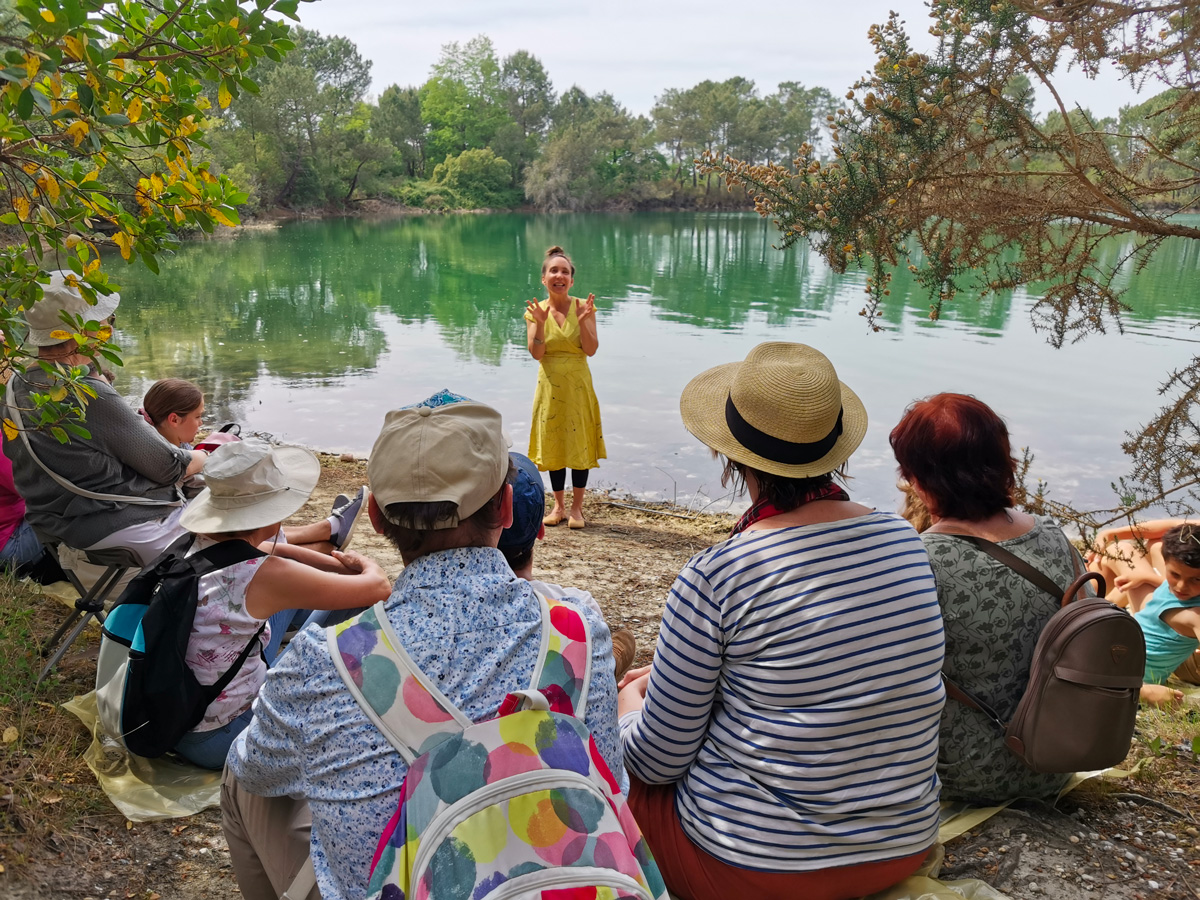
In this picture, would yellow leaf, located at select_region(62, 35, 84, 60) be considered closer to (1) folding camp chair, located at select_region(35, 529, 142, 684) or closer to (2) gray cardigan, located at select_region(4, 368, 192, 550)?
(2) gray cardigan, located at select_region(4, 368, 192, 550)

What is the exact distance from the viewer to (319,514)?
242 inches

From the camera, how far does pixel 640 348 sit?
14289mm

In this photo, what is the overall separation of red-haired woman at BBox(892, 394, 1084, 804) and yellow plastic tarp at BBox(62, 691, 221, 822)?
6.90 feet

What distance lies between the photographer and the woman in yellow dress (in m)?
5.80

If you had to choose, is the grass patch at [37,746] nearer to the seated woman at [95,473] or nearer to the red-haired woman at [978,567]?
the seated woman at [95,473]

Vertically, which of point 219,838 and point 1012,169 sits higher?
point 1012,169

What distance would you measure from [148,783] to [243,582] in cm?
74

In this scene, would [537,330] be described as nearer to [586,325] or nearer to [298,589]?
[586,325]

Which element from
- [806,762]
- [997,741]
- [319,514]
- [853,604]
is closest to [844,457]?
[853,604]

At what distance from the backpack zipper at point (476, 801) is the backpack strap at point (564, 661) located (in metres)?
0.13

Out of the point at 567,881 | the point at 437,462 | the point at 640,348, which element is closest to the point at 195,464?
the point at 437,462

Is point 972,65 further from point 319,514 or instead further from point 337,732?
point 319,514

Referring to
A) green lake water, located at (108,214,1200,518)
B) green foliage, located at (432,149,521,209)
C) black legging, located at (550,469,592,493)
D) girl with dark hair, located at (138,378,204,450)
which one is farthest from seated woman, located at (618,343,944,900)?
green foliage, located at (432,149,521,209)

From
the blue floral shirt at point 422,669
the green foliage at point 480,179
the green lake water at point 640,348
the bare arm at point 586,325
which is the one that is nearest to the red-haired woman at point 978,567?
the blue floral shirt at point 422,669
